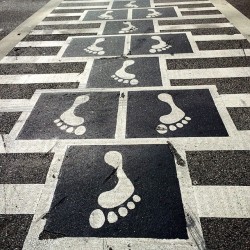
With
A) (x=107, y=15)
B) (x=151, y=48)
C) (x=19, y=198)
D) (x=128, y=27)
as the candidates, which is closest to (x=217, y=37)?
(x=151, y=48)

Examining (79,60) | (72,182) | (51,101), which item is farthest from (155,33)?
(72,182)

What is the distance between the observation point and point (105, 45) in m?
6.59

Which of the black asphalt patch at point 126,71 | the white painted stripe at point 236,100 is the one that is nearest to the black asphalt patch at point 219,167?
the white painted stripe at point 236,100

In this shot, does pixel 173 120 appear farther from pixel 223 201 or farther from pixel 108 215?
pixel 108 215

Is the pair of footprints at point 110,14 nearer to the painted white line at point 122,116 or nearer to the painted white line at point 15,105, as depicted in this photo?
the painted white line at point 122,116

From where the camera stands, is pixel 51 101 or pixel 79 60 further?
pixel 79 60

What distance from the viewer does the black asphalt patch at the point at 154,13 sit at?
8.40 metres

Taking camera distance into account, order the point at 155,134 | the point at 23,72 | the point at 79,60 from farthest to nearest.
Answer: the point at 79,60
the point at 23,72
the point at 155,134

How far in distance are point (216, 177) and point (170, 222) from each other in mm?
771

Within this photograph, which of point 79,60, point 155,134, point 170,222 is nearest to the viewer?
Answer: point 170,222

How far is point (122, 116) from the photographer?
162 inches

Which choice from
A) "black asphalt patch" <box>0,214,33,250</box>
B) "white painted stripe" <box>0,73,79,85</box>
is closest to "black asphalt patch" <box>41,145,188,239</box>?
"black asphalt patch" <box>0,214,33,250</box>

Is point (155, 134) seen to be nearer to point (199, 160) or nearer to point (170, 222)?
point (199, 160)

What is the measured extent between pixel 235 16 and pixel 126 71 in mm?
4347
